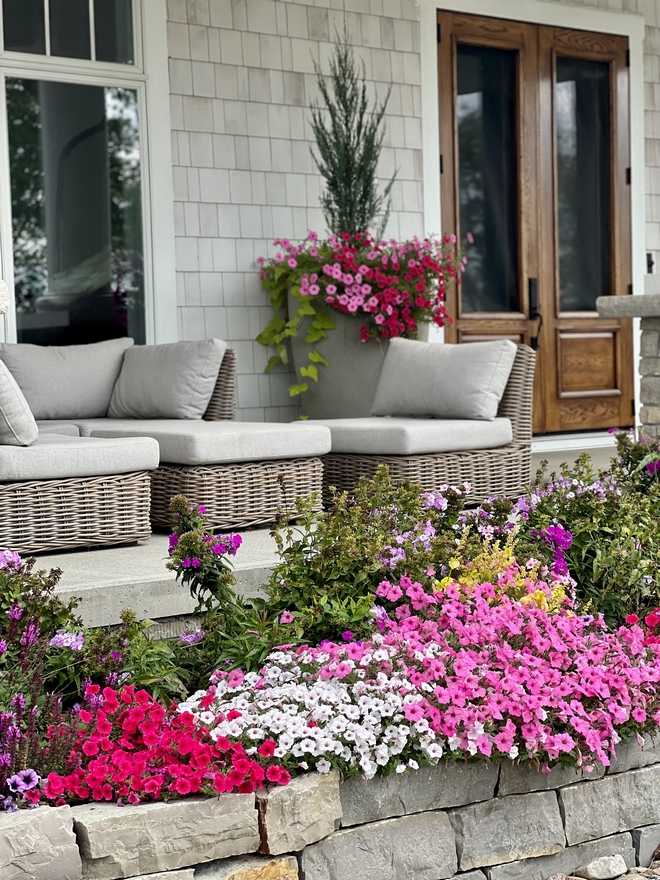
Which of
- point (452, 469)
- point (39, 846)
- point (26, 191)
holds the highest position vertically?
point (26, 191)

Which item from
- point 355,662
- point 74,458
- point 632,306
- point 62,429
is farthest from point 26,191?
point 355,662

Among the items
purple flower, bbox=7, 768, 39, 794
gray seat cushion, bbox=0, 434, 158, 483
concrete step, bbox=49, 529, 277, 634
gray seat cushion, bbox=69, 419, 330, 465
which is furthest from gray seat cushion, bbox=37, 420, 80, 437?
purple flower, bbox=7, 768, 39, 794

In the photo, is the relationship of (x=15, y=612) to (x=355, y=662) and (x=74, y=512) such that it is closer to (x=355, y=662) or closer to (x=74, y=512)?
(x=355, y=662)

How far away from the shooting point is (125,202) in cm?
654

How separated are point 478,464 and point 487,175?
319cm

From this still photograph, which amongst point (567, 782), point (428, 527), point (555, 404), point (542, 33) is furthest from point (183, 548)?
point (542, 33)

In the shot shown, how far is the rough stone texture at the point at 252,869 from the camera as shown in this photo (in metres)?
2.16

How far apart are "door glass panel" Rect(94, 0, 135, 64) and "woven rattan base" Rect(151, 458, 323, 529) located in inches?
120

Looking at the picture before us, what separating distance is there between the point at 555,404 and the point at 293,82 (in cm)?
272

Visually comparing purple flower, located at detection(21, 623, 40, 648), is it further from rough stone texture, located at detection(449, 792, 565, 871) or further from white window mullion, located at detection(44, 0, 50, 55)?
white window mullion, located at detection(44, 0, 50, 55)

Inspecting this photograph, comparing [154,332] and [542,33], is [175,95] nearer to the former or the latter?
[154,332]

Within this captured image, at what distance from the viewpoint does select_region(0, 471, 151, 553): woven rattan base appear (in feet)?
12.2

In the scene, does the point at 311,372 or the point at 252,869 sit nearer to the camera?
the point at 252,869

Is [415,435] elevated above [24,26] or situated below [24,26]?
below
